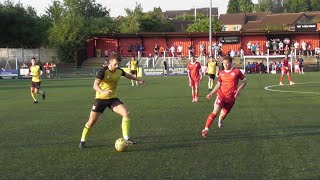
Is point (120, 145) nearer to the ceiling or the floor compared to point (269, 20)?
nearer to the floor

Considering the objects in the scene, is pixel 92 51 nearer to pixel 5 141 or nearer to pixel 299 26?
pixel 299 26

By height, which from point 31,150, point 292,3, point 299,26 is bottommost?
point 31,150

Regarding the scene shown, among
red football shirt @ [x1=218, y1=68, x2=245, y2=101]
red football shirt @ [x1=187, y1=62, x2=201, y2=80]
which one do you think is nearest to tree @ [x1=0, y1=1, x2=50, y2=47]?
red football shirt @ [x1=187, y1=62, x2=201, y2=80]

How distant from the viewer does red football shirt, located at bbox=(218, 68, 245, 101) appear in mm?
11562

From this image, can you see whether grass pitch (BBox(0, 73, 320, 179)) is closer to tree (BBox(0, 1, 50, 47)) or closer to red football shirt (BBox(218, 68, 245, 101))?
red football shirt (BBox(218, 68, 245, 101))

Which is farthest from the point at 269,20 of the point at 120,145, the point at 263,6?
the point at 120,145

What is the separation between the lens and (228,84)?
11.6m

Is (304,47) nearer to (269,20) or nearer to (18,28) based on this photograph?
(18,28)

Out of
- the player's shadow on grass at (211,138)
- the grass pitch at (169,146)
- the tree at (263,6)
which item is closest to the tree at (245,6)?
the tree at (263,6)

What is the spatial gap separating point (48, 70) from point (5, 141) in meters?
43.5

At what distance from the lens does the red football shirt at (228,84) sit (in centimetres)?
1156

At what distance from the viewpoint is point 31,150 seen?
9.86 metres

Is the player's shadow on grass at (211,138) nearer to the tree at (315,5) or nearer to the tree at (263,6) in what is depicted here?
the tree at (315,5)

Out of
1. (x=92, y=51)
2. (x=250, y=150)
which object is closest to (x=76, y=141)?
(x=250, y=150)
